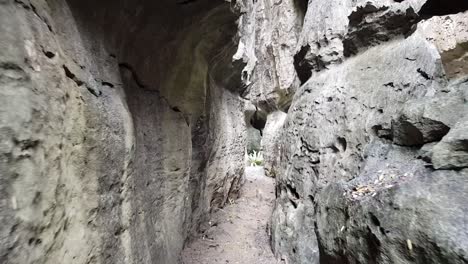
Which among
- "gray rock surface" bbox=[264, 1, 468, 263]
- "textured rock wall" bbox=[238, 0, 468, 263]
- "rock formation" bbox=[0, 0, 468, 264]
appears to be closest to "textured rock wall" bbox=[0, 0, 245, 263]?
"rock formation" bbox=[0, 0, 468, 264]

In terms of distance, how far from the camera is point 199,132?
185 inches

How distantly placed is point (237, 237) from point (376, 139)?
2.82m

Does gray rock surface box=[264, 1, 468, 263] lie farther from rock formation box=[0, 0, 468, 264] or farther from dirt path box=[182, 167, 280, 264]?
dirt path box=[182, 167, 280, 264]

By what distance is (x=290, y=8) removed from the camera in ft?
29.9

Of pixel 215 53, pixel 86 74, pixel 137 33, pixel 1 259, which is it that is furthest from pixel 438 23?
pixel 1 259

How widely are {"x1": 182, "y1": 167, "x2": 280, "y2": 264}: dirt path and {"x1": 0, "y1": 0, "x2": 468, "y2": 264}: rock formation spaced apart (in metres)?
0.27

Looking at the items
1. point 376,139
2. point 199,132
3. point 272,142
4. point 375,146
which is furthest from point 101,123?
point 272,142

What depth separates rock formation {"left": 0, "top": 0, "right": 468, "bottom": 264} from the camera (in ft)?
4.46

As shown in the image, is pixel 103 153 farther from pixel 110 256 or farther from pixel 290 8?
pixel 290 8

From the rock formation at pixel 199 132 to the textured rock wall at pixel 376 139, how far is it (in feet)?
0.05

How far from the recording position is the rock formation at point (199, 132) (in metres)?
1.36

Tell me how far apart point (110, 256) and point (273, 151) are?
26.0ft

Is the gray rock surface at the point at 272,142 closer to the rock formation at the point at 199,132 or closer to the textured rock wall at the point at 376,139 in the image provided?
the rock formation at the point at 199,132

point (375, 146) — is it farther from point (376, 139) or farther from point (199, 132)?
point (199, 132)
